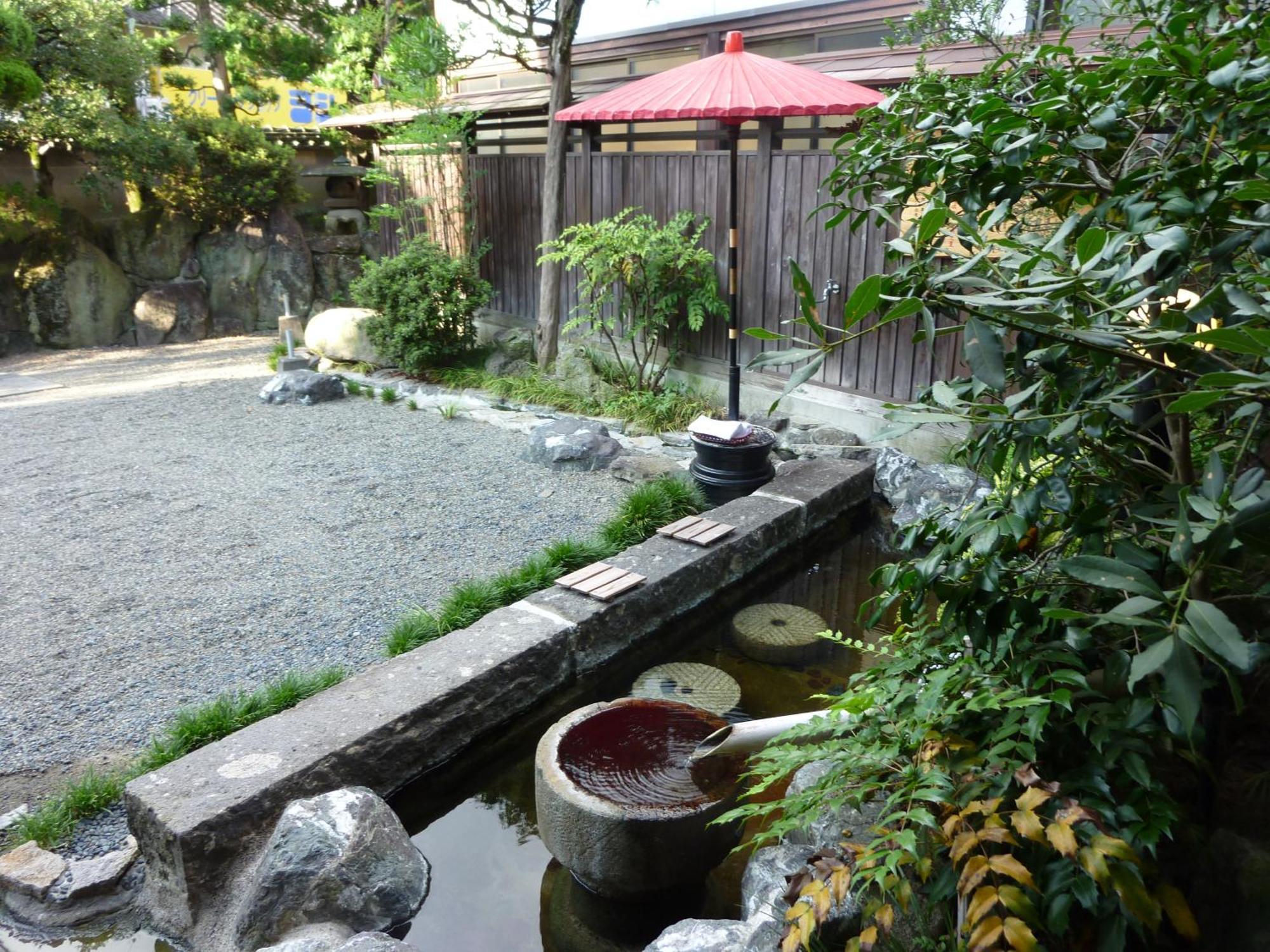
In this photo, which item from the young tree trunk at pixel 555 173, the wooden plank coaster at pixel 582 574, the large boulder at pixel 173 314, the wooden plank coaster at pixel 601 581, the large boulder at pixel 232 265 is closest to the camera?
the wooden plank coaster at pixel 601 581

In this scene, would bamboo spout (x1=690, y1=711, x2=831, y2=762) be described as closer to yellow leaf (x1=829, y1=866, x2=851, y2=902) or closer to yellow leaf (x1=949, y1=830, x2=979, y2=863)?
yellow leaf (x1=829, y1=866, x2=851, y2=902)

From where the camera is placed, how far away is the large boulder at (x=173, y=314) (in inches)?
430

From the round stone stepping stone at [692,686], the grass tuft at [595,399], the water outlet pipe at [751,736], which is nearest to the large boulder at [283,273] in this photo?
the grass tuft at [595,399]

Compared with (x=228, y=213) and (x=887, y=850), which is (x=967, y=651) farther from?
(x=228, y=213)

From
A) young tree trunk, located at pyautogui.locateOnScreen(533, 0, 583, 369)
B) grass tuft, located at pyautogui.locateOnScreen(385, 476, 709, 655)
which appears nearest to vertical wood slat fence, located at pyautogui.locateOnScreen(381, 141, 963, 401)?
young tree trunk, located at pyautogui.locateOnScreen(533, 0, 583, 369)

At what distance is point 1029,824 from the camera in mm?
1479

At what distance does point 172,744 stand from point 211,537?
Answer: 2.29 meters

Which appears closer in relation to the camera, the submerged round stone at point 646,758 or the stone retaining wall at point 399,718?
the stone retaining wall at point 399,718

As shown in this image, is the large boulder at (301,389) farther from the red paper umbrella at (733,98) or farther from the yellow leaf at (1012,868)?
the yellow leaf at (1012,868)

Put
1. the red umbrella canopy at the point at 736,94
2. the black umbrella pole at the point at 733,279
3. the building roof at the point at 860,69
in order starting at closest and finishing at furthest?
the red umbrella canopy at the point at 736,94, the building roof at the point at 860,69, the black umbrella pole at the point at 733,279

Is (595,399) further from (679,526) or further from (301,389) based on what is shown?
(679,526)

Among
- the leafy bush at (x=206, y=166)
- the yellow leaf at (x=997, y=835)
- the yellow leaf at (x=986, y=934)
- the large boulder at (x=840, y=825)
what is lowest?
the large boulder at (x=840, y=825)

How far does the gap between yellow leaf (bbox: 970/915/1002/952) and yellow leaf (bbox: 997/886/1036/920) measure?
0.03 metres

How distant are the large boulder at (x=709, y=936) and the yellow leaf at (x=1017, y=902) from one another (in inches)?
28.7
